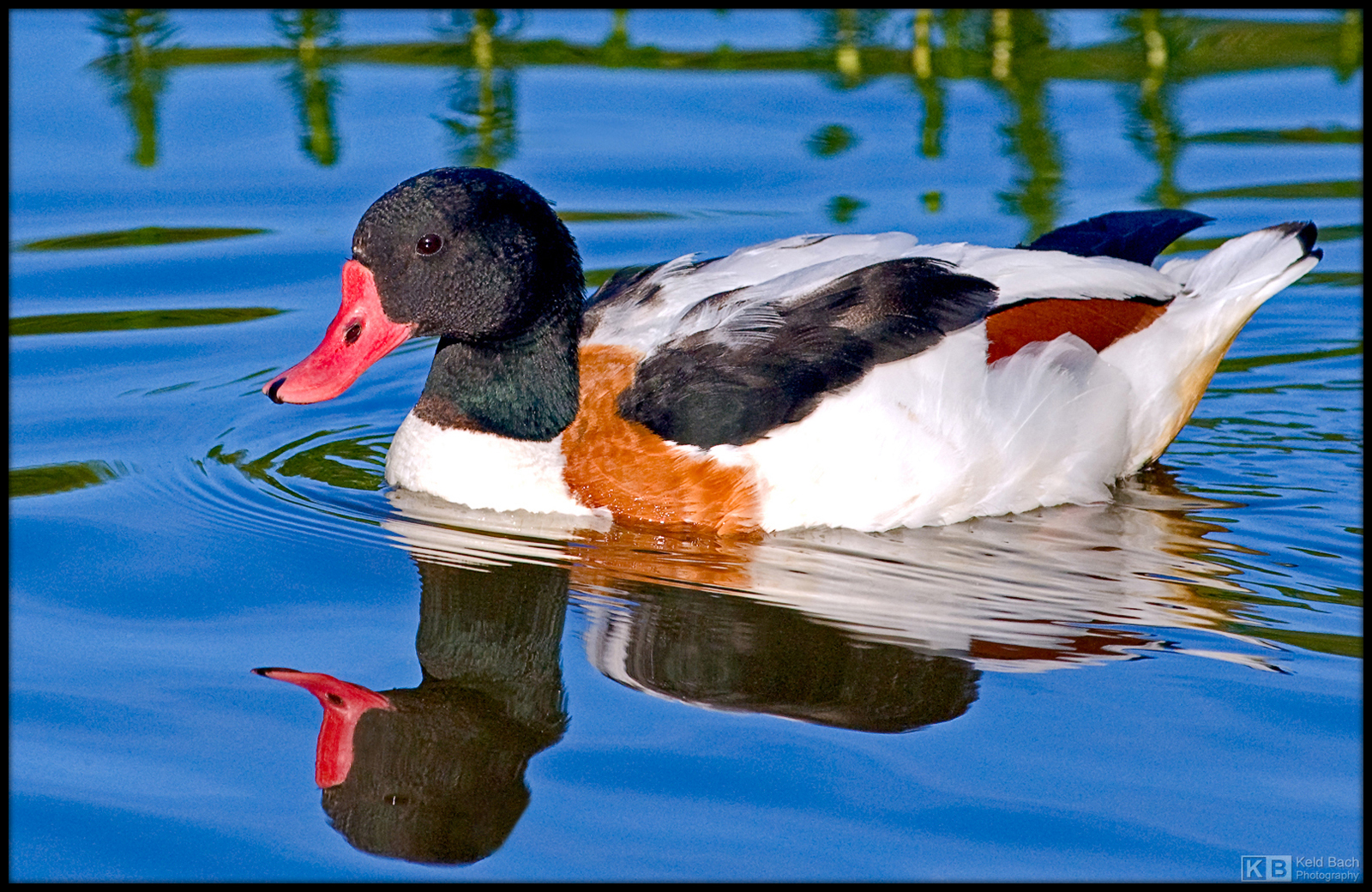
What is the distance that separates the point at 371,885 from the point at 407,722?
2.41 feet

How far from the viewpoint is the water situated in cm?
455

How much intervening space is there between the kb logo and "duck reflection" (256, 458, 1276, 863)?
93cm

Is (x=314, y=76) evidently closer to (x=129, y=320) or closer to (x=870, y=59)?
(x=129, y=320)

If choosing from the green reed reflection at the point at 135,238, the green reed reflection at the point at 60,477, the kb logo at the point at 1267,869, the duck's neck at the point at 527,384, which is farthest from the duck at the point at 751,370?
the green reed reflection at the point at 135,238

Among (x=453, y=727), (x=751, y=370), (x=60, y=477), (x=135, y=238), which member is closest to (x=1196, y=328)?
(x=751, y=370)

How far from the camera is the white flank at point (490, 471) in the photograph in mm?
6480

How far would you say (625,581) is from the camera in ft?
19.5

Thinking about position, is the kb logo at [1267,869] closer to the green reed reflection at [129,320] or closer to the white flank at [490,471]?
the white flank at [490,471]

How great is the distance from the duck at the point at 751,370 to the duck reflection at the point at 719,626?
0.15 meters

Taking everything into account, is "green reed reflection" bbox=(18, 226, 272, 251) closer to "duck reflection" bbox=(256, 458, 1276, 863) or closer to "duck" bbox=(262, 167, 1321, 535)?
"duck" bbox=(262, 167, 1321, 535)

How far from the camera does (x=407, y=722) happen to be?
197 inches

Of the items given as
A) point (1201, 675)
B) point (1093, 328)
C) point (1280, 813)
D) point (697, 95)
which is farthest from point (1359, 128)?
point (1280, 813)

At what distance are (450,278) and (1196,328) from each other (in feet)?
9.24

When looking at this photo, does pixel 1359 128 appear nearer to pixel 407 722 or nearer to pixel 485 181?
pixel 485 181
